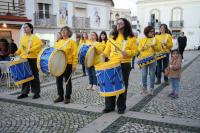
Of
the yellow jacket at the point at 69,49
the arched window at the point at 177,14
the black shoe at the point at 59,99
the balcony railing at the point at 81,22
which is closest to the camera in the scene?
the yellow jacket at the point at 69,49

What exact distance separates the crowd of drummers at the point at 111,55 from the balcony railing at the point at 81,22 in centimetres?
1658

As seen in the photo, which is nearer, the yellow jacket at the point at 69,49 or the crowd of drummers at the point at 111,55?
the crowd of drummers at the point at 111,55

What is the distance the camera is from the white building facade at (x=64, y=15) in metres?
21.2

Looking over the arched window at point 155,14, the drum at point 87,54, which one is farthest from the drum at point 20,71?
the arched window at point 155,14

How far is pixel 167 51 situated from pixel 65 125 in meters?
4.91

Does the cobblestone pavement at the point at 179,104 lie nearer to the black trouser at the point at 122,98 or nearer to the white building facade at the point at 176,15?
the black trouser at the point at 122,98

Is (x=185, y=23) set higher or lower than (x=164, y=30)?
higher

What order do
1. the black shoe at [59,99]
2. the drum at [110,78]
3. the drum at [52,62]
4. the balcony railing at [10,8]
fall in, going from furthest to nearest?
the balcony railing at [10,8] < the black shoe at [59,99] < the drum at [52,62] < the drum at [110,78]

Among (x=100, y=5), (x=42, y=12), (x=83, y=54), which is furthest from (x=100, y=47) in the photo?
(x=100, y=5)

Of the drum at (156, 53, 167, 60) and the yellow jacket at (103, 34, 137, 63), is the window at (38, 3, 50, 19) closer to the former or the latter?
the drum at (156, 53, 167, 60)

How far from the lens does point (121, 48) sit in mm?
5578

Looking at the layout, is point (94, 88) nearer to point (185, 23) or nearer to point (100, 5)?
point (100, 5)

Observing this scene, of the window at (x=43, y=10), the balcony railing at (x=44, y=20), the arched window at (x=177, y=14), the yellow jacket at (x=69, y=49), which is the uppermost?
the arched window at (x=177, y=14)

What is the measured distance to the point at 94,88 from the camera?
847cm
